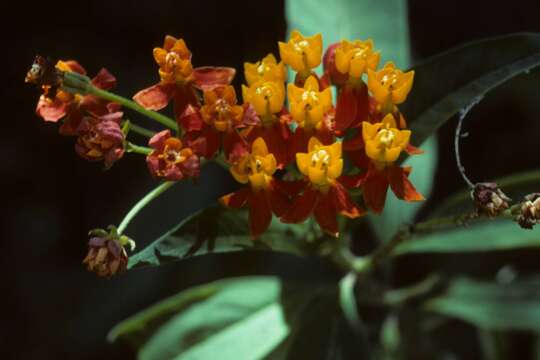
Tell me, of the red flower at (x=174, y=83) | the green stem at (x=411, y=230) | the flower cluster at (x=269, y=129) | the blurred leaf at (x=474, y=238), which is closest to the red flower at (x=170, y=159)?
the flower cluster at (x=269, y=129)

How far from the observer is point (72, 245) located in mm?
3459

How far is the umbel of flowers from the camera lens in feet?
5.97

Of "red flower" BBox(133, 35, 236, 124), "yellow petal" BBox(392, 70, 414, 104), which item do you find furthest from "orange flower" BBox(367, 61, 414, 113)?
"red flower" BBox(133, 35, 236, 124)

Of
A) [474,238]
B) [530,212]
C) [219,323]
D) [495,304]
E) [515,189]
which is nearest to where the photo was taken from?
[530,212]

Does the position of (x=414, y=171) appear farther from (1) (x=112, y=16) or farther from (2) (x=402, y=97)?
(1) (x=112, y=16)

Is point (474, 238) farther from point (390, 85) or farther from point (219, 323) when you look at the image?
point (390, 85)

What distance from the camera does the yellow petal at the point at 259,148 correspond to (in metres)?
1.84

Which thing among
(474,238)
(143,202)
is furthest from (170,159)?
(474,238)

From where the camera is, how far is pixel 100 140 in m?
1.78

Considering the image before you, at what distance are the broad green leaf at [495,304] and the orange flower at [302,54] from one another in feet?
4.86

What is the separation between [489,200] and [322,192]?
0.41m

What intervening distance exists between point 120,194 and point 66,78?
163 cm

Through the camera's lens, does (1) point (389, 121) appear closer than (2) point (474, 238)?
Yes

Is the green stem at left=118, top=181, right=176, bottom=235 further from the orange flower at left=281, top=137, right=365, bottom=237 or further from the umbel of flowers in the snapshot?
the orange flower at left=281, top=137, right=365, bottom=237
